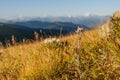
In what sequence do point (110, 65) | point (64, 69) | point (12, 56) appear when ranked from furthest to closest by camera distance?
point (12, 56) → point (64, 69) → point (110, 65)

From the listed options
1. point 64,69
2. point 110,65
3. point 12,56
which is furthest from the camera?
point 12,56

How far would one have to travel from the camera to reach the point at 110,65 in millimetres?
6824

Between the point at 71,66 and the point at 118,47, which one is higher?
the point at 118,47

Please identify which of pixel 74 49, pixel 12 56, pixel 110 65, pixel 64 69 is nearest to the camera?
pixel 110 65

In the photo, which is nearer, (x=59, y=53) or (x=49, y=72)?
(x=49, y=72)

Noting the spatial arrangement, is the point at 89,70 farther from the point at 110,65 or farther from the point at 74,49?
the point at 74,49

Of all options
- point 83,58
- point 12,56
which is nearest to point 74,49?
point 83,58

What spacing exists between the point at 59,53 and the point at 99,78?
1.35 m

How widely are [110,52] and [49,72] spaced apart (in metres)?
1.41

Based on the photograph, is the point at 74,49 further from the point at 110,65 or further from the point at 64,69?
the point at 110,65

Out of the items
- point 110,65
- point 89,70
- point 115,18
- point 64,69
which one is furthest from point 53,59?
point 115,18

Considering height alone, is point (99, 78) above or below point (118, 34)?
below

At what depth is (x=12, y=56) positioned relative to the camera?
9.62 m

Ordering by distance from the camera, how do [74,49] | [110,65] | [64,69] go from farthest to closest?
Answer: [74,49] → [64,69] → [110,65]
